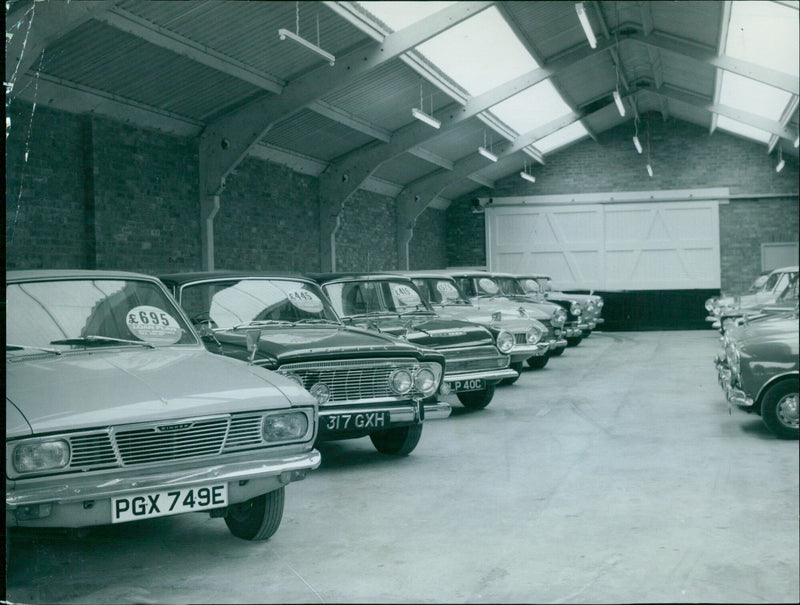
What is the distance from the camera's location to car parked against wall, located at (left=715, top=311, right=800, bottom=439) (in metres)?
1.16

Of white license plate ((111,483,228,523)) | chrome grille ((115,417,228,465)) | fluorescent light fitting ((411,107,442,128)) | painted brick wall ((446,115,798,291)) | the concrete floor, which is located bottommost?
the concrete floor

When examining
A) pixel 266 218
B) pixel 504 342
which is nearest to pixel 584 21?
pixel 266 218

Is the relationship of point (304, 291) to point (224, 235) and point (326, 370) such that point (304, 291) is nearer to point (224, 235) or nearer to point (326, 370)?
point (326, 370)

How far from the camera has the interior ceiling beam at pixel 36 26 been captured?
4.61 feet

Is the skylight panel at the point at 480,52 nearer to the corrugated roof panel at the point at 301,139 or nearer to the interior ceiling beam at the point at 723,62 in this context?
the interior ceiling beam at the point at 723,62

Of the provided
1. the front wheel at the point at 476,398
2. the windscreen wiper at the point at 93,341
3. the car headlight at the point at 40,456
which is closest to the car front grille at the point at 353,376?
the windscreen wiper at the point at 93,341

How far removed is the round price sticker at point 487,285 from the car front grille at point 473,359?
400 cm

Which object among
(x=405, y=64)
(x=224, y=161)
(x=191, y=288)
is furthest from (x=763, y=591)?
(x=191, y=288)

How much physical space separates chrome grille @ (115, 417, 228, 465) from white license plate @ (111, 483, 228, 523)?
0.12 m

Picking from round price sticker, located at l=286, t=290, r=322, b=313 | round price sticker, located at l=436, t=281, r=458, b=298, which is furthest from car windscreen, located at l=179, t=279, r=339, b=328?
round price sticker, located at l=436, t=281, r=458, b=298

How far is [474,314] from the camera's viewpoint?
8492 mm

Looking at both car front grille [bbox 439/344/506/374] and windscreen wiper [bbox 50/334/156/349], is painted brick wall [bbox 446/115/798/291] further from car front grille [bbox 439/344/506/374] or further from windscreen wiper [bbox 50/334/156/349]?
car front grille [bbox 439/344/506/374]

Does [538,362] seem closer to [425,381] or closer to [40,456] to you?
[425,381]

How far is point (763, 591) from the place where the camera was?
158cm
